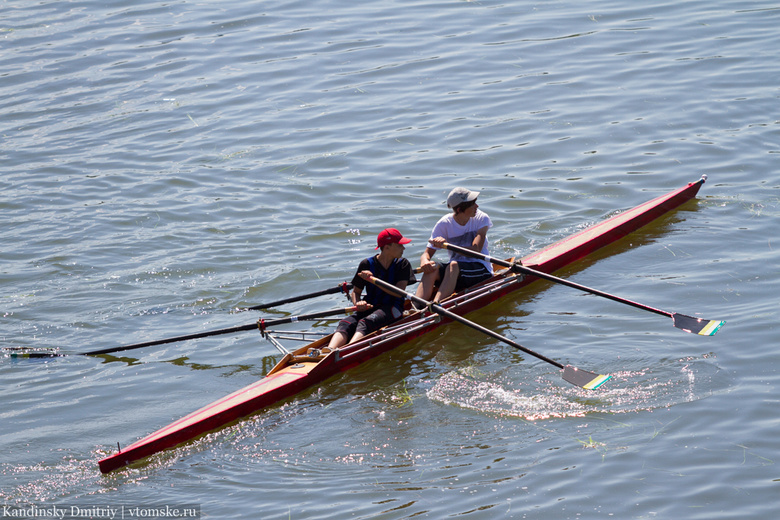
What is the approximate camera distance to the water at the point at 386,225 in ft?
20.2

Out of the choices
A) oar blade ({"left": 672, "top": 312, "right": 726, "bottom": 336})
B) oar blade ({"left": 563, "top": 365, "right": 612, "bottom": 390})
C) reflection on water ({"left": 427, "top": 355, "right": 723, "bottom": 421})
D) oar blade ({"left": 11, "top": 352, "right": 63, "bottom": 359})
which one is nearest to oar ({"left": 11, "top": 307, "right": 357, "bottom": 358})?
oar blade ({"left": 11, "top": 352, "right": 63, "bottom": 359})

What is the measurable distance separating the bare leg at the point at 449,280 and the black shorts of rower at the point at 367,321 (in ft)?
2.50

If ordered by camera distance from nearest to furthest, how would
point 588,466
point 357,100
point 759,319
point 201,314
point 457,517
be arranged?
point 457,517 < point 588,466 < point 759,319 < point 201,314 < point 357,100

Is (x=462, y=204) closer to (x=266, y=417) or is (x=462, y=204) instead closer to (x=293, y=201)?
(x=266, y=417)

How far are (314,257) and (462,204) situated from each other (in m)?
2.63

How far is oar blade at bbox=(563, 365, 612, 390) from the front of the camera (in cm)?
682

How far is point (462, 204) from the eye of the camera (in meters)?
8.77

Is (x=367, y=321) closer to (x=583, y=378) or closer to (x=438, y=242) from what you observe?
(x=438, y=242)

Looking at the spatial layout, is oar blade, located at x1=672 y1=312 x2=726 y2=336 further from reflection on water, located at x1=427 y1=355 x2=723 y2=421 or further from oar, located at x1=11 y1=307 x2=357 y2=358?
oar, located at x1=11 y1=307 x2=357 y2=358

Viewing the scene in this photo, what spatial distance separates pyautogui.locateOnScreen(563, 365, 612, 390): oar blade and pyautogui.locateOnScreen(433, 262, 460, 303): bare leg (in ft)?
7.09

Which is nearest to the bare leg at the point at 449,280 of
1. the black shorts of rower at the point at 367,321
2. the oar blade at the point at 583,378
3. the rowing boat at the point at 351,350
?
the rowing boat at the point at 351,350

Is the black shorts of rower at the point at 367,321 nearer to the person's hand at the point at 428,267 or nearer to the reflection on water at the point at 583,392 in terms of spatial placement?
the person's hand at the point at 428,267

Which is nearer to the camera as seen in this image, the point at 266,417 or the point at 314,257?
the point at 266,417

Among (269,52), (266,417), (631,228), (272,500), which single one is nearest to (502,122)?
(631,228)
